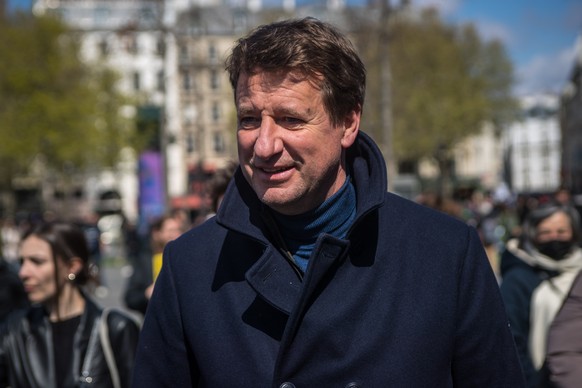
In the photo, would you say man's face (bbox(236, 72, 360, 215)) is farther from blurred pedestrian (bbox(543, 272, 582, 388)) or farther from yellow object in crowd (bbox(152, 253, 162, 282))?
yellow object in crowd (bbox(152, 253, 162, 282))

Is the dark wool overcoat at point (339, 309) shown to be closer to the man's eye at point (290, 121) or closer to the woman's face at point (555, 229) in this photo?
the man's eye at point (290, 121)

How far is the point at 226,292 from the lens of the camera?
8.27 feet

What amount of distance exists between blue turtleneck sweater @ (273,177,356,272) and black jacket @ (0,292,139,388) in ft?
6.91

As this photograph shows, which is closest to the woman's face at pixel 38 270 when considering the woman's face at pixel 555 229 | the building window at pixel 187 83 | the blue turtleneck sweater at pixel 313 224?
the blue turtleneck sweater at pixel 313 224

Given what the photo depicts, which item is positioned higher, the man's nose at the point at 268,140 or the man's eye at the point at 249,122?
the man's eye at the point at 249,122

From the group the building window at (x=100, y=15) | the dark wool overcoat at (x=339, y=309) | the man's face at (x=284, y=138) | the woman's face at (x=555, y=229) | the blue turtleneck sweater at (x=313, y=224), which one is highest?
the building window at (x=100, y=15)

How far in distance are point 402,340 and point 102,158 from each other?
51.9 metres

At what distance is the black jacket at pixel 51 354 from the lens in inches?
174

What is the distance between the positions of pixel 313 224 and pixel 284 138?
0.25m

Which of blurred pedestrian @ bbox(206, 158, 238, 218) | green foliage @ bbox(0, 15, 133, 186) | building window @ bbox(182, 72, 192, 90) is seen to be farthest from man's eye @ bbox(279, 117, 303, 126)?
green foliage @ bbox(0, 15, 133, 186)

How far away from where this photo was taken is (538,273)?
6.09m

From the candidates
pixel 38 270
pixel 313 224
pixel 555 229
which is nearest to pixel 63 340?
pixel 38 270

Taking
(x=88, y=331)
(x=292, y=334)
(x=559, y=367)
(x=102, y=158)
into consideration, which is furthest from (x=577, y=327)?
(x=102, y=158)

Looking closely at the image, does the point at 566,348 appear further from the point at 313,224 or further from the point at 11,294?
the point at 11,294
